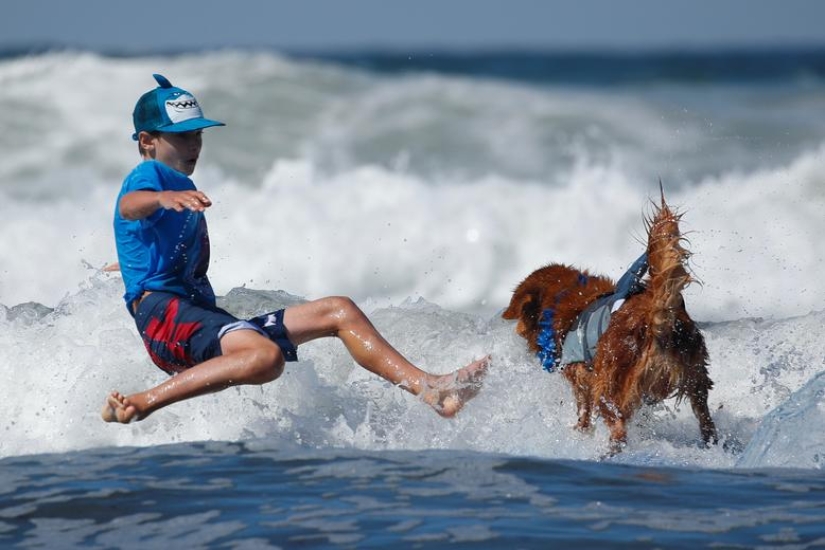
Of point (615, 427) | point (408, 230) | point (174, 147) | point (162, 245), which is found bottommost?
point (615, 427)

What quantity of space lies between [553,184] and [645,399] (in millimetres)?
9525

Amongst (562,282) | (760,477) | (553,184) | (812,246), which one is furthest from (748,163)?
(760,477)

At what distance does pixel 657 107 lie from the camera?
20.0 meters

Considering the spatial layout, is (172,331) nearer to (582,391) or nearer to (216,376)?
(216,376)

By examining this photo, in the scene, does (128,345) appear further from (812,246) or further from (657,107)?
(657,107)

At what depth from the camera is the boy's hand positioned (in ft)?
15.9

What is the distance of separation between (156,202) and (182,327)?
2.02 feet

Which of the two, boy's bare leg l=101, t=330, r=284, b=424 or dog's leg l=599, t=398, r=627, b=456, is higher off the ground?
boy's bare leg l=101, t=330, r=284, b=424

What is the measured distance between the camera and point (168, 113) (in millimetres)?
5613

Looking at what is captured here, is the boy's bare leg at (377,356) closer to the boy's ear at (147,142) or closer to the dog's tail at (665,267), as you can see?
the dog's tail at (665,267)

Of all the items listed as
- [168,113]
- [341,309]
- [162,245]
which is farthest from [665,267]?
[168,113]

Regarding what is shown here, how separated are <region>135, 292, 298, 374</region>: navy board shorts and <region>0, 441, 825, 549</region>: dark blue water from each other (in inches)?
18.8

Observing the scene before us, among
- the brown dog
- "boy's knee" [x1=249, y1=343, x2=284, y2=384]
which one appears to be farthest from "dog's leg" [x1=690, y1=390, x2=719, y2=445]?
"boy's knee" [x1=249, y1=343, x2=284, y2=384]

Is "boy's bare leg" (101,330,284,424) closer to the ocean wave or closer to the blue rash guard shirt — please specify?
the blue rash guard shirt
